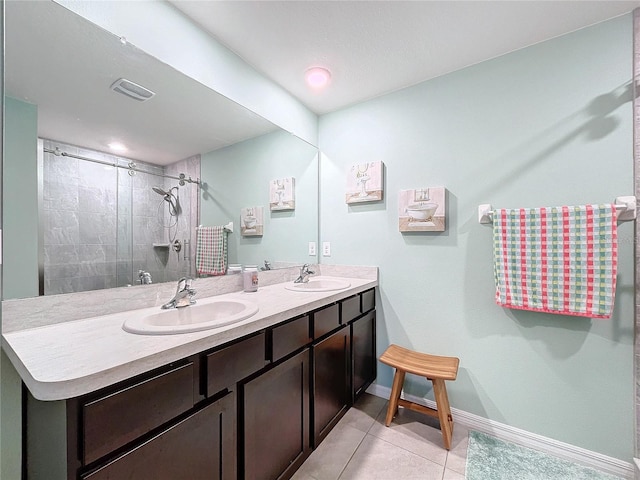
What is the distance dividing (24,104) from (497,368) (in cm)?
258

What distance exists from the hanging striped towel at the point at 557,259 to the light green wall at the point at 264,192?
136 centimetres

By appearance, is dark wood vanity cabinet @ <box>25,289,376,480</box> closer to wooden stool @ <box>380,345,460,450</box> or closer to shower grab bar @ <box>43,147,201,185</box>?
wooden stool @ <box>380,345,460,450</box>

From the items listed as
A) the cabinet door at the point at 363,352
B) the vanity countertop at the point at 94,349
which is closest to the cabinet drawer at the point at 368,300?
the cabinet door at the point at 363,352

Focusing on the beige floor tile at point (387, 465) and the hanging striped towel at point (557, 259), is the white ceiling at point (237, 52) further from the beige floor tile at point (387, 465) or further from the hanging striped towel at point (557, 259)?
the beige floor tile at point (387, 465)

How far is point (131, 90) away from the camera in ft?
4.06

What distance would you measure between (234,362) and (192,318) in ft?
1.36

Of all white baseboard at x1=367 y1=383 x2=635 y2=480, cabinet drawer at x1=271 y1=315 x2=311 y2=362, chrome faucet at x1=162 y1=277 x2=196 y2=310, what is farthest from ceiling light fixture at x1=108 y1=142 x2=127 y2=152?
white baseboard at x1=367 y1=383 x2=635 y2=480

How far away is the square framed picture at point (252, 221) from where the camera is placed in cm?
181

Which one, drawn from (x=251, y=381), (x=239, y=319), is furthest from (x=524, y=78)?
(x=251, y=381)

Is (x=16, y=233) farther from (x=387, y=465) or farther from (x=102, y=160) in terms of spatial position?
(x=387, y=465)

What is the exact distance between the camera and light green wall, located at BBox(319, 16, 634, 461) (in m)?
1.37

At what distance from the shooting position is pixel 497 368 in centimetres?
165

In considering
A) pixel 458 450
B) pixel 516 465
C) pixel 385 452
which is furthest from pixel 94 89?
pixel 516 465

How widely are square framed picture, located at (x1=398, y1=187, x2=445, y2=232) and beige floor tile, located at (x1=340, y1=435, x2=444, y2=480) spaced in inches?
51.7
